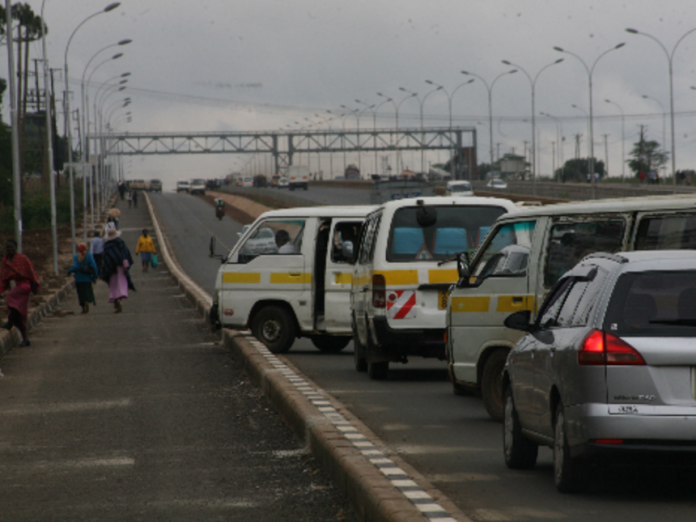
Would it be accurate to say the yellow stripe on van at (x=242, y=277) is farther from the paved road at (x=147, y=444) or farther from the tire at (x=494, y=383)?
the tire at (x=494, y=383)

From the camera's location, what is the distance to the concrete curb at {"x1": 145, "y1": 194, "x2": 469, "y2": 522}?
5.73 metres

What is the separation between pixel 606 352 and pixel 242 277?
1128cm

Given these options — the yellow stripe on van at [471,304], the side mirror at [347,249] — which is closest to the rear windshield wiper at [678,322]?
the yellow stripe on van at [471,304]

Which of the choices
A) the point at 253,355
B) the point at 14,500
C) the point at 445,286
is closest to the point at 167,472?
the point at 14,500

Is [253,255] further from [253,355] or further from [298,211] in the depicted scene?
[253,355]

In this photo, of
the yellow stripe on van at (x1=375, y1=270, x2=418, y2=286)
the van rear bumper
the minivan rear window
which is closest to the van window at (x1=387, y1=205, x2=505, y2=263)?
the yellow stripe on van at (x1=375, y1=270, x2=418, y2=286)

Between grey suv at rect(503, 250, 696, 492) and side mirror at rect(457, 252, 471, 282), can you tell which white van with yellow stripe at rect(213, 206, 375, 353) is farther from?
grey suv at rect(503, 250, 696, 492)

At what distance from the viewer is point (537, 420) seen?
23.1 ft

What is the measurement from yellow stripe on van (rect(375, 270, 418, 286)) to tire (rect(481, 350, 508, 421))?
2.71 metres

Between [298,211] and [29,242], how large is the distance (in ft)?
149

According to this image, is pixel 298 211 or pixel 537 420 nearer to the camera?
pixel 537 420

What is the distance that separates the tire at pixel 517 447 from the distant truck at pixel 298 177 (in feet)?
410

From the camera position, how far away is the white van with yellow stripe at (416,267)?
41.3 feet

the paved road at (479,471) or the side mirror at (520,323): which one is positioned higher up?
the side mirror at (520,323)
